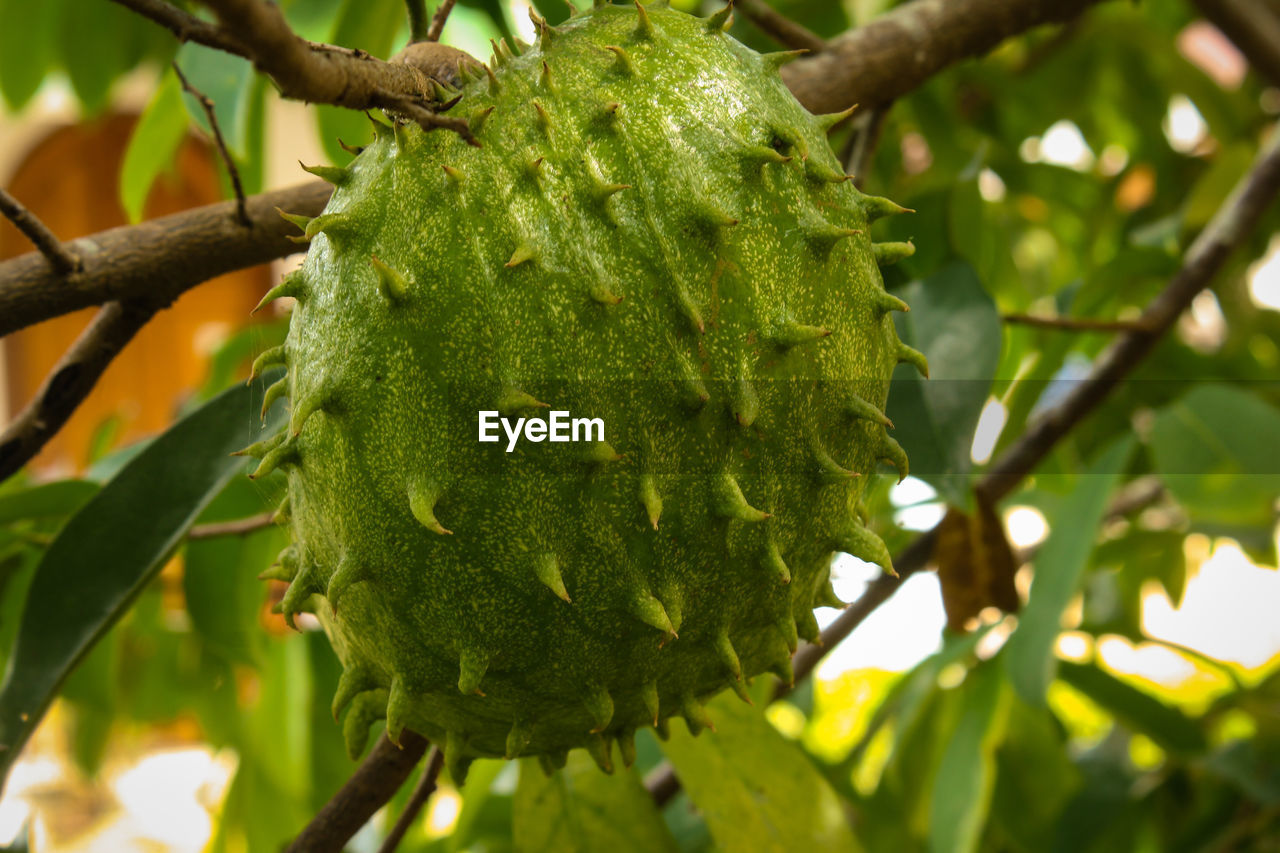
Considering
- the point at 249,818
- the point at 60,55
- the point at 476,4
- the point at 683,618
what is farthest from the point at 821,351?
the point at 60,55

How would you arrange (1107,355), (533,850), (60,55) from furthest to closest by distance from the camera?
(60,55) → (1107,355) → (533,850)

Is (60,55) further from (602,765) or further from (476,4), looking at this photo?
(602,765)

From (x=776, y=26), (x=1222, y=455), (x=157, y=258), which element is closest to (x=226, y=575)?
(x=157, y=258)

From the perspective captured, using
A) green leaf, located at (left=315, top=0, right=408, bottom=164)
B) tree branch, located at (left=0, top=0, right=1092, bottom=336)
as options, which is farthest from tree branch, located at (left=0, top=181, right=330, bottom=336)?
green leaf, located at (left=315, top=0, right=408, bottom=164)

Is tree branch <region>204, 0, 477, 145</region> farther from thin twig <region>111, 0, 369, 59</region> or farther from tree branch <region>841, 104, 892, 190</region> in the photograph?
tree branch <region>841, 104, 892, 190</region>

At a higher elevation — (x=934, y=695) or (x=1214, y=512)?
(x=1214, y=512)

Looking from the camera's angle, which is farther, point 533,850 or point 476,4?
point 476,4

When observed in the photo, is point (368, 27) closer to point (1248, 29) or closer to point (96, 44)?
point (96, 44)
